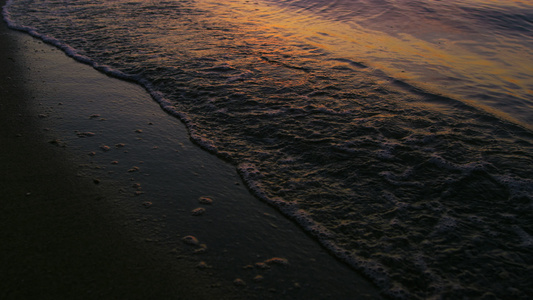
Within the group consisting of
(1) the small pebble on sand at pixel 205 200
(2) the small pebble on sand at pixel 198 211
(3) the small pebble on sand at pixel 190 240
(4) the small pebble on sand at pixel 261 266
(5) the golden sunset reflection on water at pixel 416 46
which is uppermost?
(5) the golden sunset reflection on water at pixel 416 46

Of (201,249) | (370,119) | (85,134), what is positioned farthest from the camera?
(370,119)

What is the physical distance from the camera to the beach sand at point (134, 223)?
2.39 metres

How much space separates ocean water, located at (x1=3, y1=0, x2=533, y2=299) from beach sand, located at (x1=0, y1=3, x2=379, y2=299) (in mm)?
288

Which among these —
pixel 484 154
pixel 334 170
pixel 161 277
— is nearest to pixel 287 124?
pixel 334 170

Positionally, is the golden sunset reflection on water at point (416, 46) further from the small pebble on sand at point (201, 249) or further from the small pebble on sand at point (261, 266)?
the small pebble on sand at point (201, 249)

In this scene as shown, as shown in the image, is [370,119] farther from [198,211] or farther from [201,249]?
[201,249]

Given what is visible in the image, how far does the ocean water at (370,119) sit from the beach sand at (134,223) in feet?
0.94

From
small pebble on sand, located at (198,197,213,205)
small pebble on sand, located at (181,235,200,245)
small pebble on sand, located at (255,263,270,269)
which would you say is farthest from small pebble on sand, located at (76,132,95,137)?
small pebble on sand, located at (255,263,270,269)

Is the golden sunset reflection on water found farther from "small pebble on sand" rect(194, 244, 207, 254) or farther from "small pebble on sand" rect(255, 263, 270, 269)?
"small pebble on sand" rect(194, 244, 207, 254)

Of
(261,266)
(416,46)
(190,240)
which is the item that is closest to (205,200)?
(190,240)

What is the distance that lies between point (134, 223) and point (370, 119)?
3.33m

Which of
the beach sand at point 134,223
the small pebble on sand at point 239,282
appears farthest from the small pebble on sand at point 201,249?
the small pebble on sand at point 239,282

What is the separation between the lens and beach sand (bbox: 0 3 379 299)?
2.39 meters

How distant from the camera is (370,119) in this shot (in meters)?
4.88
